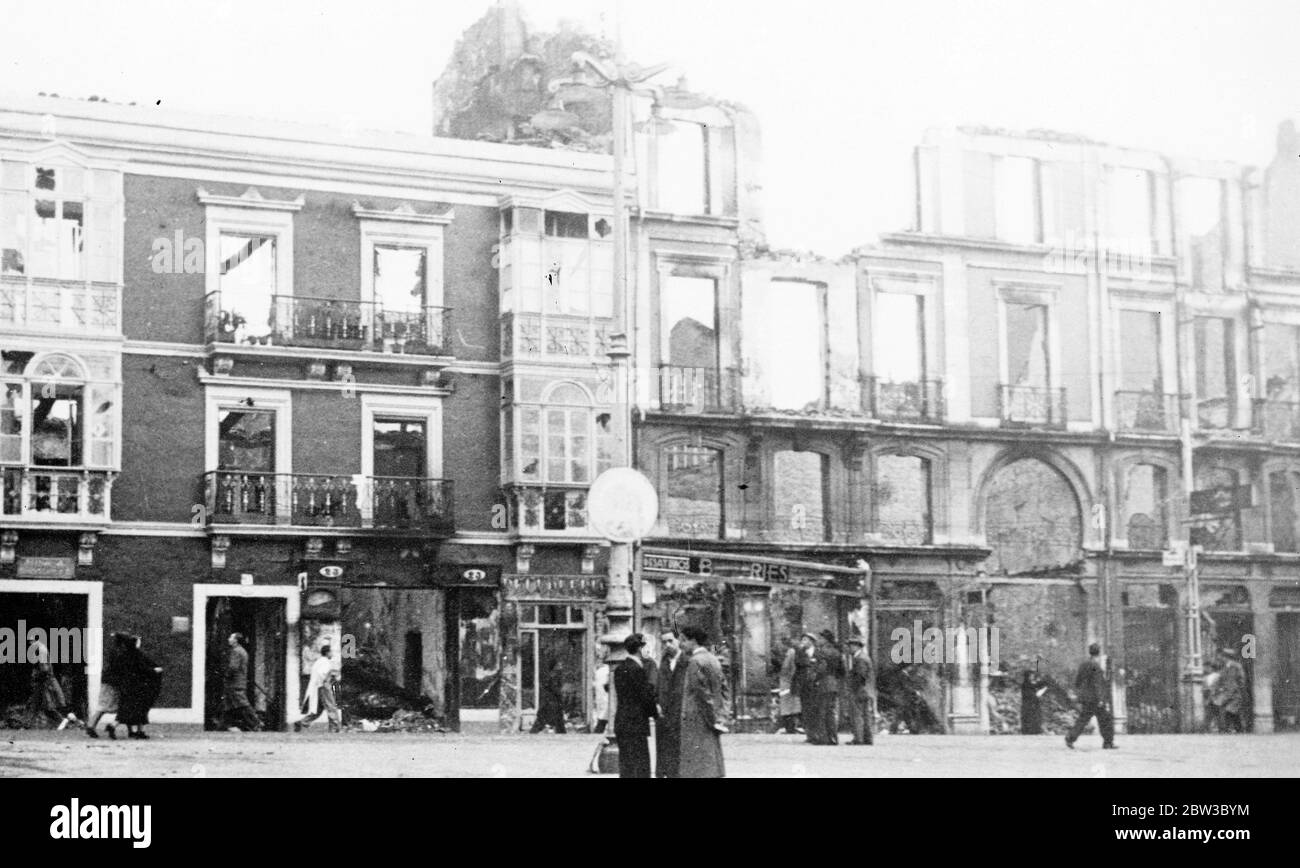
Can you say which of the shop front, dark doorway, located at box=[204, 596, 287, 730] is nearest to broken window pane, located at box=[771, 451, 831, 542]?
the shop front

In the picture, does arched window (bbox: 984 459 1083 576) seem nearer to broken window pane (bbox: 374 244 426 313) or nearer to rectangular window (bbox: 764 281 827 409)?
rectangular window (bbox: 764 281 827 409)

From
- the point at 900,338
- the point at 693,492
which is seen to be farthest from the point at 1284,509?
the point at 693,492

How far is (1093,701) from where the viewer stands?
48.6ft

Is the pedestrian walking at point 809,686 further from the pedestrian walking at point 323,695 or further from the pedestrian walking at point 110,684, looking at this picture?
the pedestrian walking at point 110,684

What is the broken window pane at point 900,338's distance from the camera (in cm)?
1557

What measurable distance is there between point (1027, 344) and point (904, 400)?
3.71ft

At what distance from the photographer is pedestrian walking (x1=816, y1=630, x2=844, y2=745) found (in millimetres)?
14297

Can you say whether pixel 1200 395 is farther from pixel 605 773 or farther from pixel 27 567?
pixel 27 567

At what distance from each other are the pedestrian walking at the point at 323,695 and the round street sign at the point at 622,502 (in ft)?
7.18

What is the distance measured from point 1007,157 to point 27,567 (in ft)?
26.6

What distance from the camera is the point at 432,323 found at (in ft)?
47.1

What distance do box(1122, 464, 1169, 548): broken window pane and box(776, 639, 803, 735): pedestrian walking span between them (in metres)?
3.04

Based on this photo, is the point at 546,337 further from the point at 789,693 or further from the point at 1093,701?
the point at 1093,701
